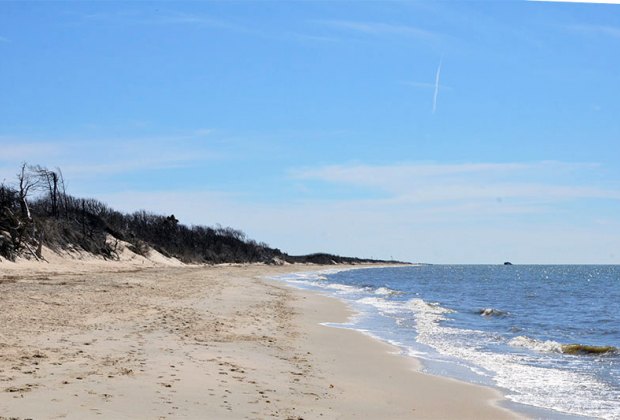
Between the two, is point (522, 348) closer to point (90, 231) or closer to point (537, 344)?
point (537, 344)

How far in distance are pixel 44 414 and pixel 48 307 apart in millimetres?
11204

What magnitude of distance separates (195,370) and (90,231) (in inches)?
1780

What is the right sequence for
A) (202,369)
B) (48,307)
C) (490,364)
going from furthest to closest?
1. (48,307)
2. (490,364)
3. (202,369)

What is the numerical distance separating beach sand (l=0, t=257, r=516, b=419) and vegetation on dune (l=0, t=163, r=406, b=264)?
19416mm

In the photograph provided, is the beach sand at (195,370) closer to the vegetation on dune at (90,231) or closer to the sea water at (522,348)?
the sea water at (522,348)

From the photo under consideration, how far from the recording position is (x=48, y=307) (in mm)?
16922

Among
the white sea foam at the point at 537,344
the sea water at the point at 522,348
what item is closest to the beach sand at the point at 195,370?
the sea water at the point at 522,348

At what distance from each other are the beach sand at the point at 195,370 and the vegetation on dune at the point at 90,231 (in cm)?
1942

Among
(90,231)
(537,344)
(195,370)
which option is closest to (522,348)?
(537,344)

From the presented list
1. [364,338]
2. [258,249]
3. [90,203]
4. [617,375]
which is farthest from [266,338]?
[258,249]

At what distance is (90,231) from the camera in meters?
52.1

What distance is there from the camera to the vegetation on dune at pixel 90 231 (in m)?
36.7

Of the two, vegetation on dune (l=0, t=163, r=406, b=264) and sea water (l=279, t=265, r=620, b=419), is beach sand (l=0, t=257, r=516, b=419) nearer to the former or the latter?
sea water (l=279, t=265, r=620, b=419)

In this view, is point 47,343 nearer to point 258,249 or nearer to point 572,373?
point 572,373
